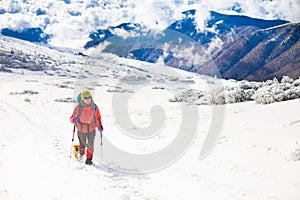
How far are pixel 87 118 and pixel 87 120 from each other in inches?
2.5

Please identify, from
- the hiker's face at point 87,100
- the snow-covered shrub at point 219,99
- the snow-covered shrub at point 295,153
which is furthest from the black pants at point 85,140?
the snow-covered shrub at point 219,99

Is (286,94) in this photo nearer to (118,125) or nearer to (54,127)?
(118,125)

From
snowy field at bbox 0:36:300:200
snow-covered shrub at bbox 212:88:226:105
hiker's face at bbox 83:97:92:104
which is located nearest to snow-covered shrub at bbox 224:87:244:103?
snow-covered shrub at bbox 212:88:226:105

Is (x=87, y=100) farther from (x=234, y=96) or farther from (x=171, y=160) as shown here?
(x=234, y=96)

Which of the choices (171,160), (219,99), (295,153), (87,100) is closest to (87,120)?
(87,100)

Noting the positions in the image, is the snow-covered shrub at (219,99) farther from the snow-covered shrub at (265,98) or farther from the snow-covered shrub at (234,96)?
the snow-covered shrub at (265,98)

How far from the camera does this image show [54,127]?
13938 millimetres

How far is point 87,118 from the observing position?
Answer: 9484mm

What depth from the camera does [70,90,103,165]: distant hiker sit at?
933cm

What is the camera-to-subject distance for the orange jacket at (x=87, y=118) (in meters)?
9.45

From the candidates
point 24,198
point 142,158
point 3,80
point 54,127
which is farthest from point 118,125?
point 3,80

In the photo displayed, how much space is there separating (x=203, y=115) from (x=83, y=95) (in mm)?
6408

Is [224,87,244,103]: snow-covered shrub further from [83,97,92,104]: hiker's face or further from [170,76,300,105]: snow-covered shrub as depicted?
[83,97,92,104]: hiker's face

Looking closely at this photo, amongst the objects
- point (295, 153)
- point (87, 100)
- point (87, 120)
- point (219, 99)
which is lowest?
point (295, 153)
